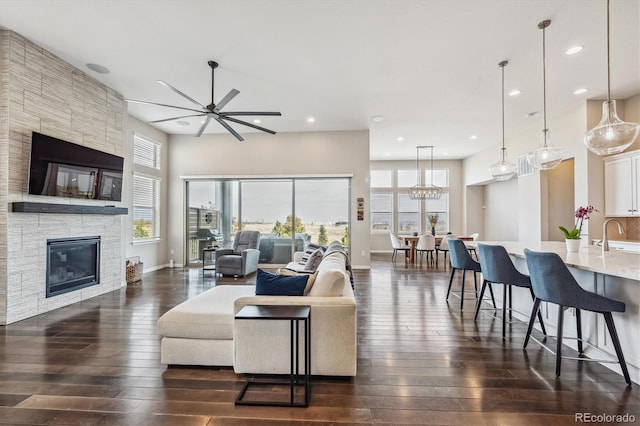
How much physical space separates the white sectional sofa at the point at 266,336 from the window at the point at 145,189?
16.0 feet

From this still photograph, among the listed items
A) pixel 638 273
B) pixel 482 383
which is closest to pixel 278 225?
pixel 482 383

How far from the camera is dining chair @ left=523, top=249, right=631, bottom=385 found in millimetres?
2264

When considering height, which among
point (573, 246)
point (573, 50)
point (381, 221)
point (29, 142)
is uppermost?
point (573, 50)

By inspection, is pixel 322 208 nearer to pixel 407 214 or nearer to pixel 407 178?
pixel 407 214

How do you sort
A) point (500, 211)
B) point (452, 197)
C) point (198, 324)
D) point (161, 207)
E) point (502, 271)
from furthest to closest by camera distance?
point (452, 197)
point (500, 211)
point (161, 207)
point (502, 271)
point (198, 324)

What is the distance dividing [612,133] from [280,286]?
331 centimetres

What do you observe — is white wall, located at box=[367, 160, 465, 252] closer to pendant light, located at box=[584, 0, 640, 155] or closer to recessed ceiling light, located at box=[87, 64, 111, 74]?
pendant light, located at box=[584, 0, 640, 155]

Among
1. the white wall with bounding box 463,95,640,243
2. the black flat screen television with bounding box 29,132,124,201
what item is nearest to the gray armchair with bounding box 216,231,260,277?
the black flat screen television with bounding box 29,132,124,201

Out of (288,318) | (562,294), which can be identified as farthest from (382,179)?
(288,318)

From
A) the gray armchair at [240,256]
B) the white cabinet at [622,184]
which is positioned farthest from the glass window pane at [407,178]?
the gray armchair at [240,256]

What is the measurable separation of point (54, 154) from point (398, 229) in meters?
9.47

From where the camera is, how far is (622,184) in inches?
196

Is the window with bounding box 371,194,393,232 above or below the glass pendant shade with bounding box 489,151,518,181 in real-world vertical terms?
below

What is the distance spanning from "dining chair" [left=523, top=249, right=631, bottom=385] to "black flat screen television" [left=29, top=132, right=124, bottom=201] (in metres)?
5.63
